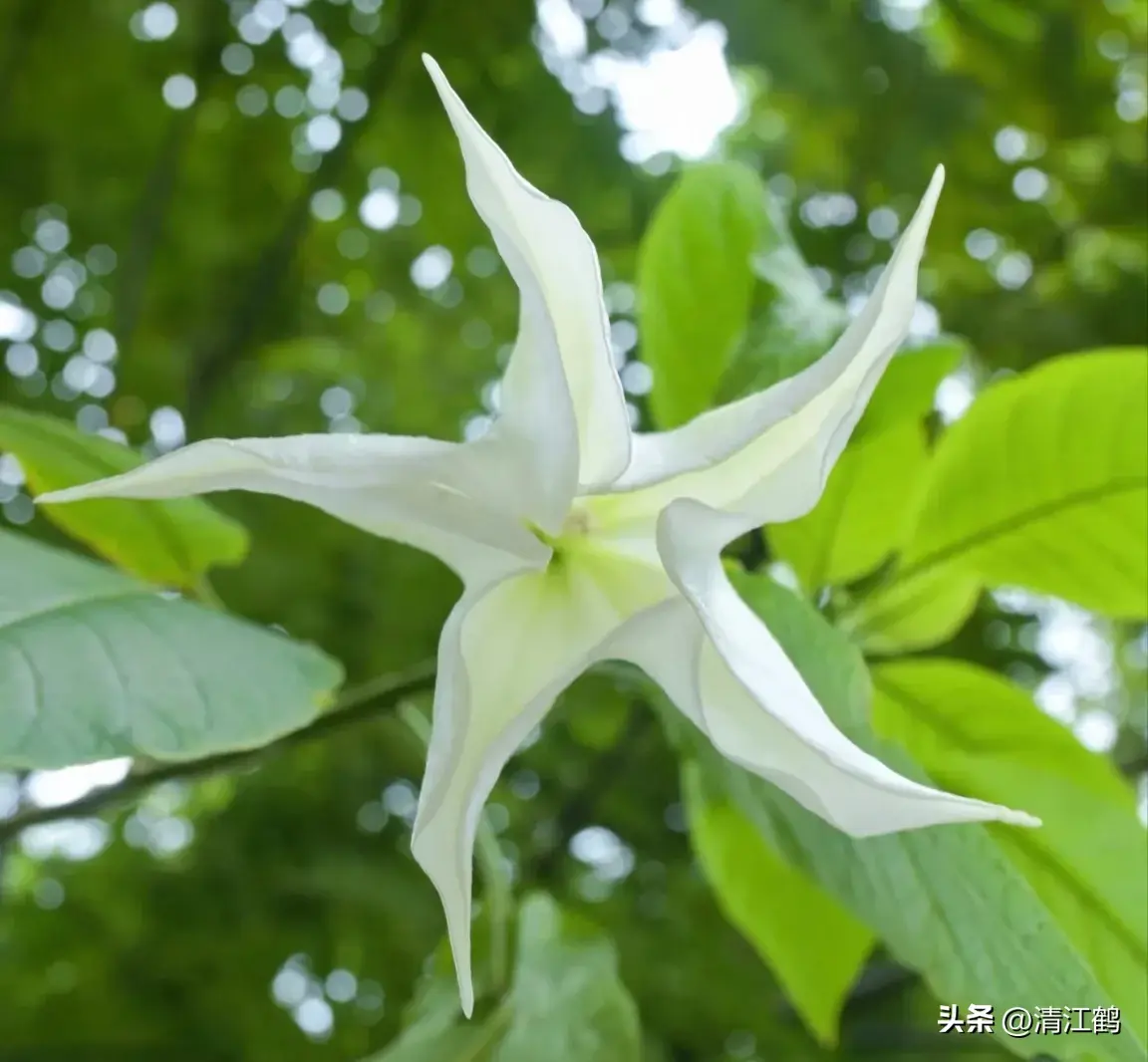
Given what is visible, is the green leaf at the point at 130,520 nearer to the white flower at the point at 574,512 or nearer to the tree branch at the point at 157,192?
the white flower at the point at 574,512

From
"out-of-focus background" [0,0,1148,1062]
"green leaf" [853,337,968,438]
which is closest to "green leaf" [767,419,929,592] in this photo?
"green leaf" [853,337,968,438]

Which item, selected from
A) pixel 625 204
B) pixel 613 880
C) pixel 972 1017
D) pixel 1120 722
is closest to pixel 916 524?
pixel 972 1017

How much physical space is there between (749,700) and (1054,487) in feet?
0.67

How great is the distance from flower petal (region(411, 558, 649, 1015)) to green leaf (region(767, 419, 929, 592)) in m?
0.19

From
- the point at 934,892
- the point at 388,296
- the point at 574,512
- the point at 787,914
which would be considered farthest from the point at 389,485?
the point at 388,296

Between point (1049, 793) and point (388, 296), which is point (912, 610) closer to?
point (1049, 793)

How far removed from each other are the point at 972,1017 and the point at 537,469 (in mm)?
198

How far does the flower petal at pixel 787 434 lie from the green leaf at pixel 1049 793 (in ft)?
0.49

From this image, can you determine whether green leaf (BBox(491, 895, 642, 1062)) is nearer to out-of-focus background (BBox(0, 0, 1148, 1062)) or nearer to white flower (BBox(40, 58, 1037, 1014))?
white flower (BBox(40, 58, 1037, 1014))

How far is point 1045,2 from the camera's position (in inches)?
32.5

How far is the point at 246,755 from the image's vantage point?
361 millimetres

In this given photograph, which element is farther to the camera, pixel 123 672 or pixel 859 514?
pixel 859 514

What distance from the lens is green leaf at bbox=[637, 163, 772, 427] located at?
0.42m

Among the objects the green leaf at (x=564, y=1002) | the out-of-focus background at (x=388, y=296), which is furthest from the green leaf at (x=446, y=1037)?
the out-of-focus background at (x=388, y=296)
